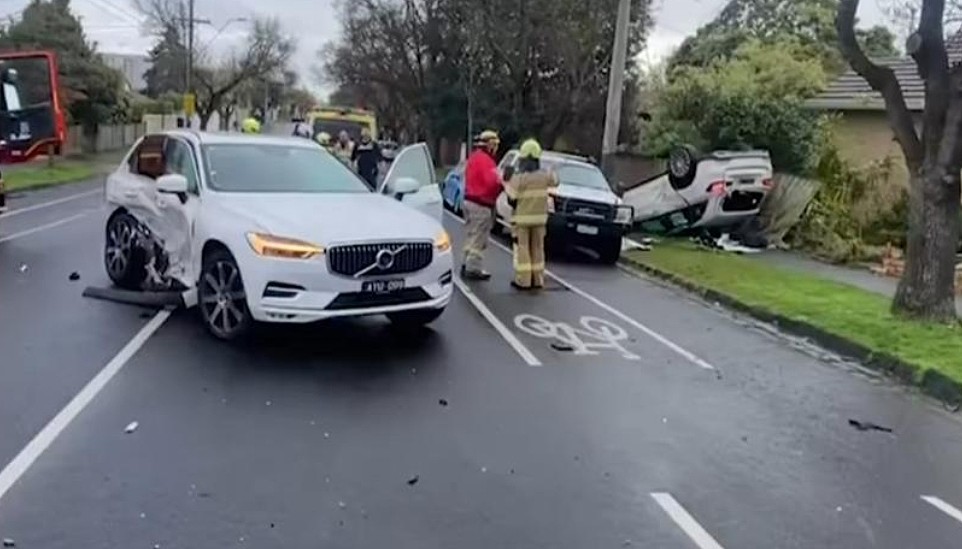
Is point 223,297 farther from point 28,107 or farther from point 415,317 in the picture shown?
point 28,107

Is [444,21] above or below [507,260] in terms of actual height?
above

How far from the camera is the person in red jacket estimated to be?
554 inches

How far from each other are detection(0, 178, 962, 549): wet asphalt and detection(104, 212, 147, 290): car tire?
0.79 metres

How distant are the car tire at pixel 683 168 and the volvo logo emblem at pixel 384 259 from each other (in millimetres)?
12715

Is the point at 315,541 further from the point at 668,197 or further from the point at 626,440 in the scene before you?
the point at 668,197

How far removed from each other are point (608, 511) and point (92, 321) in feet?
20.7

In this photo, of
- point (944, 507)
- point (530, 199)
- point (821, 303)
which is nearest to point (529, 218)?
point (530, 199)

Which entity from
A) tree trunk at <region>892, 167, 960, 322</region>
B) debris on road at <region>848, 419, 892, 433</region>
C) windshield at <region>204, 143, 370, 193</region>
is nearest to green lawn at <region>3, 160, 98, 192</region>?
windshield at <region>204, 143, 370, 193</region>

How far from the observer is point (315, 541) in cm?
500

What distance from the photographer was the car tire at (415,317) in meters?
9.80

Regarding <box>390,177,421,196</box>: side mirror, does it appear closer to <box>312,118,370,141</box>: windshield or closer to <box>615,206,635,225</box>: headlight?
<box>615,206,635,225</box>: headlight

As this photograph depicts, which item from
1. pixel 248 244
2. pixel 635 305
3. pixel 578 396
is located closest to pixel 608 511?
pixel 578 396

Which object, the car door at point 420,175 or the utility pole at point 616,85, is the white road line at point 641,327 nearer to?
the car door at point 420,175

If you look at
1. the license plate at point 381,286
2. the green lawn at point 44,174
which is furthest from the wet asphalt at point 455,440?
the green lawn at point 44,174
